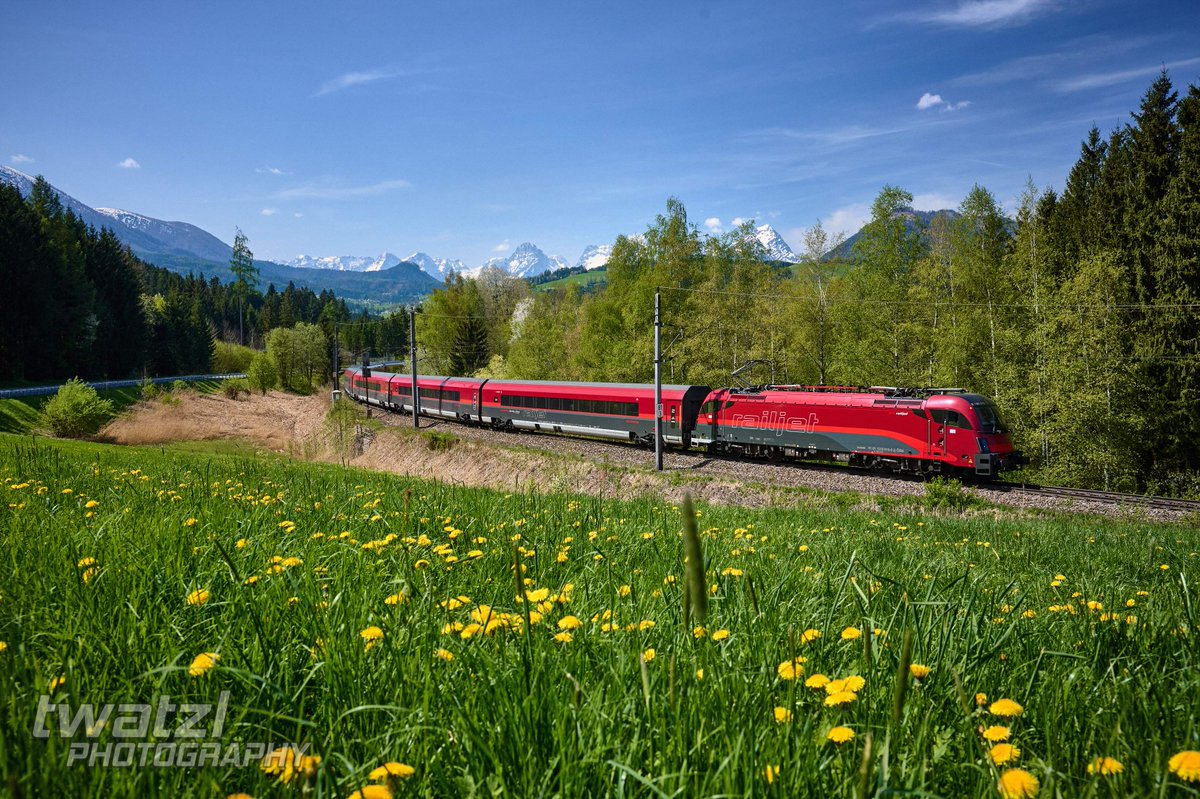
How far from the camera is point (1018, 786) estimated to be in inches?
41.9

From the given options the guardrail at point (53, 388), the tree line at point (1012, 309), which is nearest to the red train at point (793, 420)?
the tree line at point (1012, 309)

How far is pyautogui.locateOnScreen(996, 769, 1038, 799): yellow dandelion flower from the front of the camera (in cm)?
107

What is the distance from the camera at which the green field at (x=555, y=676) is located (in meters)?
1.23

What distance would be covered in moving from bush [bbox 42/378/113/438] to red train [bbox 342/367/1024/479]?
846 inches

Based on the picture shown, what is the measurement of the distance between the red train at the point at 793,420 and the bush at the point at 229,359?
7365 cm

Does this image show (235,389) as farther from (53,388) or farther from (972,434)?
(972,434)

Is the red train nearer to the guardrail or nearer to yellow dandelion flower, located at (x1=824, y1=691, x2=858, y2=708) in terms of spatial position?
yellow dandelion flower, located at (x1=824, y1=691, x2=858, y2=708)

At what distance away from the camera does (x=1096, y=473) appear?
974 inches

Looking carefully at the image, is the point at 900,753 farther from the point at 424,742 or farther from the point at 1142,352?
the point at 1142,352

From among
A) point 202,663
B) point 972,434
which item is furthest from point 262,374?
point 202,663

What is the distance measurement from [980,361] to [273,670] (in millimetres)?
33840

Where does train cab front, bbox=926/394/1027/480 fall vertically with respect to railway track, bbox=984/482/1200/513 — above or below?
above

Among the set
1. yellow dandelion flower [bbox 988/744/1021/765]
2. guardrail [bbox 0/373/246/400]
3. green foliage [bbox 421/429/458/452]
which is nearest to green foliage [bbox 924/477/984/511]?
yellow dandelion flower [bbox 988/744/1021/765]

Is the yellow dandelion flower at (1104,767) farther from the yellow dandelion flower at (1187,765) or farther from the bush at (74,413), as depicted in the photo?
the bush at (74,413)
